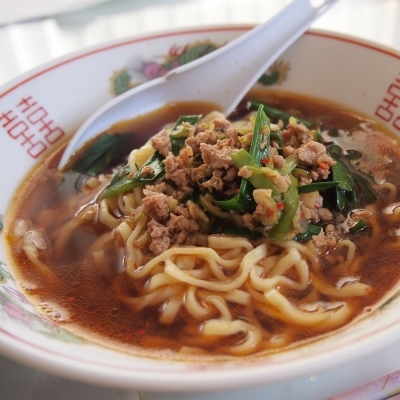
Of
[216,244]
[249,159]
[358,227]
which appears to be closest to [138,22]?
[249,159]

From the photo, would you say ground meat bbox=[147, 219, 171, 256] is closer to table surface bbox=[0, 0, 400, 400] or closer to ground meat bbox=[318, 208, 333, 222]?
ground meat bbox=[318, 208, 333, 222]

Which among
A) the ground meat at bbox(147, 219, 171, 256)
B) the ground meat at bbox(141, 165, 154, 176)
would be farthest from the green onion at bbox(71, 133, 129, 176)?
the ground meat at bbox(147, 219, 171, 256)

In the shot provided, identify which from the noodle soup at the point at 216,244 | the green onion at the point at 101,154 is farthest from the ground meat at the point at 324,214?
the green onion at the point at 101,154

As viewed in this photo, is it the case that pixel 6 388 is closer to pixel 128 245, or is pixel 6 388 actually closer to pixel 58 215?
pixel 128 245

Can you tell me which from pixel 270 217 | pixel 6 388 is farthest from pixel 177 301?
pixel 6 388

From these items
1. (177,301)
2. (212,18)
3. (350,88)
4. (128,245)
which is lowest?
(177,301)

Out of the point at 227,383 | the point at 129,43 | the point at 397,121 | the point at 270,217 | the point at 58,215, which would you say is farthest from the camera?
the point at 129,43

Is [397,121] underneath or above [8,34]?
underneath

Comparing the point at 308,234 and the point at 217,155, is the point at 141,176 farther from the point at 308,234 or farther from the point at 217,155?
the point at 308,234

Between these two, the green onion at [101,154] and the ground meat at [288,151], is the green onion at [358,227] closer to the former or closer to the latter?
the ground meat at [288,151]
